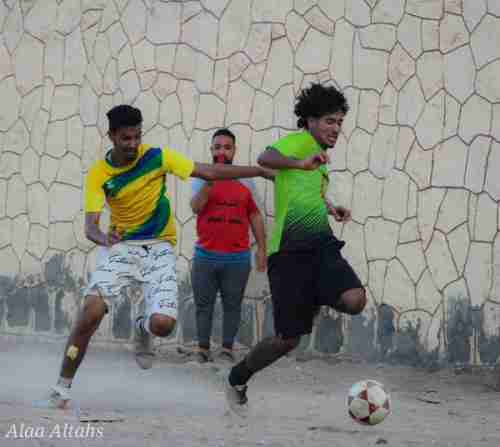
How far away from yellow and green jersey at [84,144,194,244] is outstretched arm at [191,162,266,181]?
0.07 metres

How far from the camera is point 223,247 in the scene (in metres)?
10.7

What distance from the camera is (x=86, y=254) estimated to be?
1194cm

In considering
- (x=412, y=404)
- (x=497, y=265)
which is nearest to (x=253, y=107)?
(x=497, y=265)

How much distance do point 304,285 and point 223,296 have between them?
131 inches

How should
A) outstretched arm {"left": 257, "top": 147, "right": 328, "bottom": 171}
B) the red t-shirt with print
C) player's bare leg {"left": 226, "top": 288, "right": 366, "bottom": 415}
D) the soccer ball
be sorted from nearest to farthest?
1. the soccer ball
2. outstretched arm {"left": 257, "top": 147, "right": 328, "bottom": 171}
3. player's bare leg {"left": 226, "top": 288, "right": 366, "bottom": 415}
4. the red t-shirt with print

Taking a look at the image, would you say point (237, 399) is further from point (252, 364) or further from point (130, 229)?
point (130, 229)

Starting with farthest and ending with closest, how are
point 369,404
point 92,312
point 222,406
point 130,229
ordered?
1. point 222,406
2. point 130,229
3. point 92,312
4. point 369,404

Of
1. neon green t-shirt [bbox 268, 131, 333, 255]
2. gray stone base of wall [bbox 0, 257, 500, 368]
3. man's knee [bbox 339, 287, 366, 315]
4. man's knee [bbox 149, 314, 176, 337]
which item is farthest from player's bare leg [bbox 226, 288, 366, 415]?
gray stone base of wall [bbox 0, 257, 500, 368]

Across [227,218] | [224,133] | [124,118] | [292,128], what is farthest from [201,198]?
[124,118]

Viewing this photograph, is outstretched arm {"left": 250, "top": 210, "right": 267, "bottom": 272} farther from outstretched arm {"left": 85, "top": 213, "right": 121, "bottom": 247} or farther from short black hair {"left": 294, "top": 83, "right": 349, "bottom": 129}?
short black hair {"left": 294, "top": 83, "right": 349, "bottom": 129}

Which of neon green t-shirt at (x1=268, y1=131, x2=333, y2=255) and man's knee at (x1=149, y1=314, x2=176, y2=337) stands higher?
neon green t-shirt at (x1=268, y1=131, x2=333, y2=255)

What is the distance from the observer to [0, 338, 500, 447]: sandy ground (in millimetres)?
6742

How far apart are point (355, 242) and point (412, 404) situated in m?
1.95

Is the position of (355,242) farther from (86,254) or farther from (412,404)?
(86,254)
